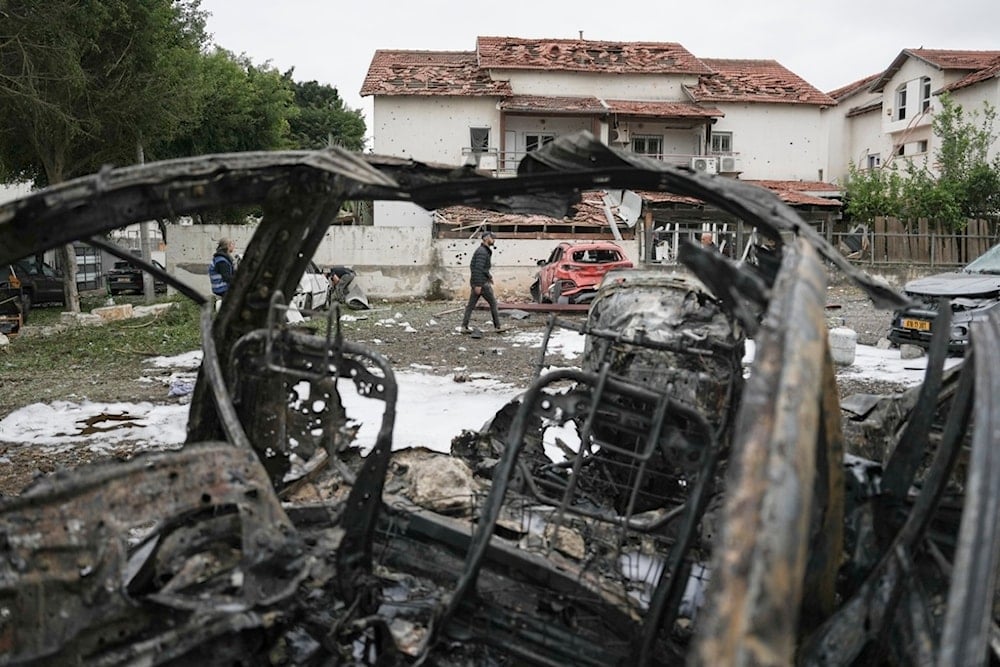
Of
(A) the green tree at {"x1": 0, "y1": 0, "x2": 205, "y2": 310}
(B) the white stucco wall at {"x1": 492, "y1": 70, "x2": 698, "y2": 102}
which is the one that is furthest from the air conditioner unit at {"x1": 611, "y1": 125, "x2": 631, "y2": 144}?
(A) the green tree at {"x1": 0, "y1": 0, "x2": 205, "y2": 310}

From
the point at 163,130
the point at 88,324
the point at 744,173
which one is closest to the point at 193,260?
the point at 163,130

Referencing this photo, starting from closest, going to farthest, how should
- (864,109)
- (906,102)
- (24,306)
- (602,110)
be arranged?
(24,306) → (602,110) → (906,102) → (864,109)

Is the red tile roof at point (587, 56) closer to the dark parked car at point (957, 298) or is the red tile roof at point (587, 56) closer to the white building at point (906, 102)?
the white building at point (906, 102)

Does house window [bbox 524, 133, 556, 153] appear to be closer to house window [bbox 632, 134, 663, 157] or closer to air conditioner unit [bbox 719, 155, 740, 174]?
house window [bbox 632, 134, 663, 157]

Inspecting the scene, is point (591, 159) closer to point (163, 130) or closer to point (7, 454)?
point (7, 454)

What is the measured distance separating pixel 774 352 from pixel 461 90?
90.1 ft

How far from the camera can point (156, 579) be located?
278 centimetres

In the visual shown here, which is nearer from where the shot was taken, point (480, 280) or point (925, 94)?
point (480, 280)

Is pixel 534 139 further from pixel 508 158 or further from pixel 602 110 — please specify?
pixel 602 110

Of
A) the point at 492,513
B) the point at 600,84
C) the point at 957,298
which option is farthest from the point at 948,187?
the point at 492,513

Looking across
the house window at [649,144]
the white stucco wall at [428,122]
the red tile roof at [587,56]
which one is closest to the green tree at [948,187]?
the house window at [649,144]

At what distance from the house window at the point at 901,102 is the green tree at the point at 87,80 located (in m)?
26.3

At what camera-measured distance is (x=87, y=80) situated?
50.2ft

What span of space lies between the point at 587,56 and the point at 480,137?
203 inches
